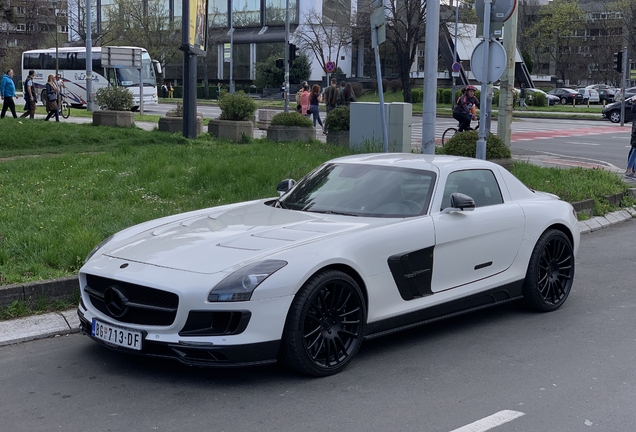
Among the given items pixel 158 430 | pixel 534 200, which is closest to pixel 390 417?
pixel 158 430

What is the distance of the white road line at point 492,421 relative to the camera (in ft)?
14.5

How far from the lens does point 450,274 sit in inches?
241

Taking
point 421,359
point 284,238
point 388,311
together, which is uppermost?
point 284,238

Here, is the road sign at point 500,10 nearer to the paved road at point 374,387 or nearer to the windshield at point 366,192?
the windshield at point 366,192

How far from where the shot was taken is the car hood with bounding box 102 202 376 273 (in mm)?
5246

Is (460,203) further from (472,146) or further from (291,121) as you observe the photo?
(291,121)

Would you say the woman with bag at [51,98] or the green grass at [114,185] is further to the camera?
the woman with bag at [51,98]

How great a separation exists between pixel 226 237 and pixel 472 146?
29.3ft

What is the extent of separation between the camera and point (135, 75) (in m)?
49.7

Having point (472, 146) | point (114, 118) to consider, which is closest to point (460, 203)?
point (472, 146)

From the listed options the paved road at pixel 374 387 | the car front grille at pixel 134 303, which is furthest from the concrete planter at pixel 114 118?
the car front grille at pixel 134 303

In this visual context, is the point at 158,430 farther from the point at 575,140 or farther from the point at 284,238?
the point at 575,140

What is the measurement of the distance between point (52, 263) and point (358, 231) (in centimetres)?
320

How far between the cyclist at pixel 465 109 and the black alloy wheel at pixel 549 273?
14081mm
